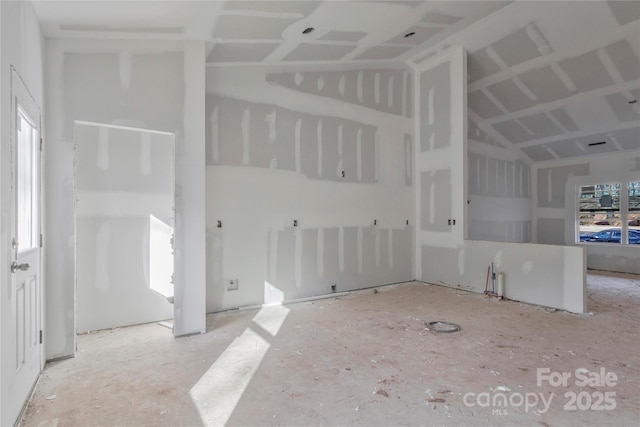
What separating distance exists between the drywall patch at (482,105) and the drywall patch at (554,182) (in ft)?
8.86

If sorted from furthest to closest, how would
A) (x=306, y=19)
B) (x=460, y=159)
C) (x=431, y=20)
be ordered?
1. (x=460, y=159)
2. (x=431, y=20)
3. (x=306, y=19)

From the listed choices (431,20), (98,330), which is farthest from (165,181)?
(431,20)

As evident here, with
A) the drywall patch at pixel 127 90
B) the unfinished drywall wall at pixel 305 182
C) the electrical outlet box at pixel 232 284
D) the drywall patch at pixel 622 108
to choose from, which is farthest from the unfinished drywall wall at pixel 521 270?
the drywall patch at pixel 127 90

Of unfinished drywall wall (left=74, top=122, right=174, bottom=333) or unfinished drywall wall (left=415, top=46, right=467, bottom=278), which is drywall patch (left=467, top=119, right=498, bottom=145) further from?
unfinished drywall wall (left=74, top=122, right=174, bottom=333)

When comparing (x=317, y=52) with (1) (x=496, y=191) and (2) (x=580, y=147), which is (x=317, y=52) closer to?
(1) (x=496, y=191)

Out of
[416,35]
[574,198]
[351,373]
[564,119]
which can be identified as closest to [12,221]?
[351,373]

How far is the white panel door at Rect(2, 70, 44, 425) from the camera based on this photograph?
201 centimetres

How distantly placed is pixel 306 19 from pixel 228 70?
1323mm

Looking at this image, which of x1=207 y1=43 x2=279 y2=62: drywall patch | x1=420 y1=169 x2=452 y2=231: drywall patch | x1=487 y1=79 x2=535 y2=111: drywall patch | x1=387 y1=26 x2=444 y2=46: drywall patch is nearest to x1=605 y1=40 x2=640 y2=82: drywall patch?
x1=487 y1=79 x2=535 y2=111: drywall patch

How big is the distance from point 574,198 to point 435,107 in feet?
15.7

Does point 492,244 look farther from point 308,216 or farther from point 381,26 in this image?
point 381,26

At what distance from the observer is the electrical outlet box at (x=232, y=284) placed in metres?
4.48

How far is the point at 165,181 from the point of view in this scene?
13.5ft

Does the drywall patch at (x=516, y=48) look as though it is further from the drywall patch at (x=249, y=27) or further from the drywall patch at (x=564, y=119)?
the drywall patch at (x=249, y=27)
